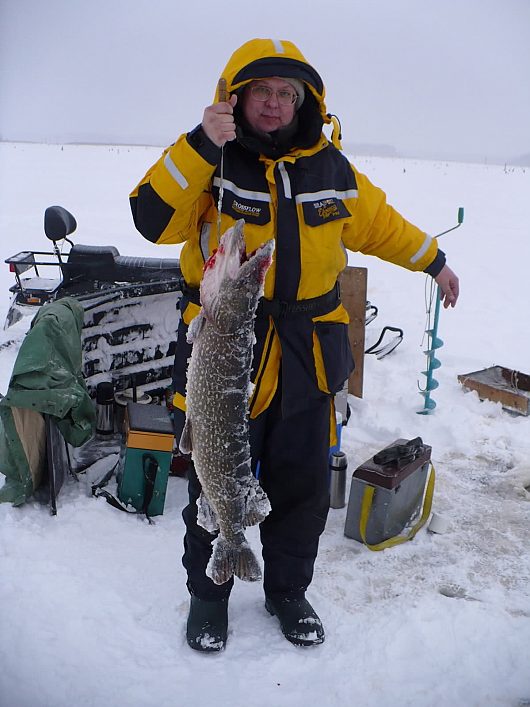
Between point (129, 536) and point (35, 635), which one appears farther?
point (129, 536)

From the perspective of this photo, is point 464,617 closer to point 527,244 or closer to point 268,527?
point 268,527

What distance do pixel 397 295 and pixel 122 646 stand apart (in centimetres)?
812

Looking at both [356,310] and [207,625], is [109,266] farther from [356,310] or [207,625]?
[207,625]

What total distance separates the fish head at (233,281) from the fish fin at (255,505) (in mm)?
724

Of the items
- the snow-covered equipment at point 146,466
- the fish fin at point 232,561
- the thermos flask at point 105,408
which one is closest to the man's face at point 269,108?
the fish fin at point 232,561

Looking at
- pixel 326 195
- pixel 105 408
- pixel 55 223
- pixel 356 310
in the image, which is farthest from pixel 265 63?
pixel 55 223

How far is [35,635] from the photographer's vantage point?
8.89 feet

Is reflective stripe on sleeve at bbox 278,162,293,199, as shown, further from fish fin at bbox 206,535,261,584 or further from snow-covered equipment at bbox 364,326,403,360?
snow-covered equipment at bbox 364,326,403,360

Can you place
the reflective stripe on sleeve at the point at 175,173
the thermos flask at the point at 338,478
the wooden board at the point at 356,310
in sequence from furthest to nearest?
1. the wooden board at the point at 356,310
2. the thermos flask at the point at 338,478
3. the reflective stripe on sleeve at the point at 175,173

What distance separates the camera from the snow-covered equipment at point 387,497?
356cm

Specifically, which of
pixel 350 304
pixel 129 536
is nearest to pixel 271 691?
pixel 129 536

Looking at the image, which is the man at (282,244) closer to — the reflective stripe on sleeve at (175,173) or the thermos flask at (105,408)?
the reflective stripe on sleeve at (175,173)

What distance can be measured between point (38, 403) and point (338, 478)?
6.43 ft

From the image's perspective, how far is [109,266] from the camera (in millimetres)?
5957
